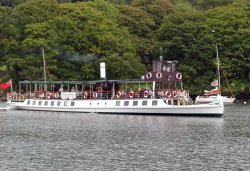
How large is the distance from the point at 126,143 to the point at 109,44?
85514mm

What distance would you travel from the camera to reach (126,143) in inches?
2527

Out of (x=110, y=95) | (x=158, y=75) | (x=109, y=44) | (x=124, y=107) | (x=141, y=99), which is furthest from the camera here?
(x=109, y=44)

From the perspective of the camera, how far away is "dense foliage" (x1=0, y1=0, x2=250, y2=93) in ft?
465

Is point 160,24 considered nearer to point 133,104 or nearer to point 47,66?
point 47,66

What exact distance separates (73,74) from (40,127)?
62307mm

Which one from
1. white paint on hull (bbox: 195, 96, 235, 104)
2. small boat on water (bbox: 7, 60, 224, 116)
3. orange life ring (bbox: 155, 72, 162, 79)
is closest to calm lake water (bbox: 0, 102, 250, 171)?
small boat on water (bbox: 7, 60, 224, 116)

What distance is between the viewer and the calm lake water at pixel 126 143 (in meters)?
52.6

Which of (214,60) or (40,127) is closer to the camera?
(40,127)

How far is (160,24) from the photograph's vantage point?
169750 millimetres

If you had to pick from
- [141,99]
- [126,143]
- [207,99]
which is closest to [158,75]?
[141,99]

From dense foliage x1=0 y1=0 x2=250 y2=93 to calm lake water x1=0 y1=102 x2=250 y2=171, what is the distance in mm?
47507

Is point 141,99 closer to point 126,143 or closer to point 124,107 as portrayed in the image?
point 124,107

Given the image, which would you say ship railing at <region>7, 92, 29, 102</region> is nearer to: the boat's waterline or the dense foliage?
the boat's waterline

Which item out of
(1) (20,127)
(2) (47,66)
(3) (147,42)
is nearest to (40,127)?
(1) (20,127)
